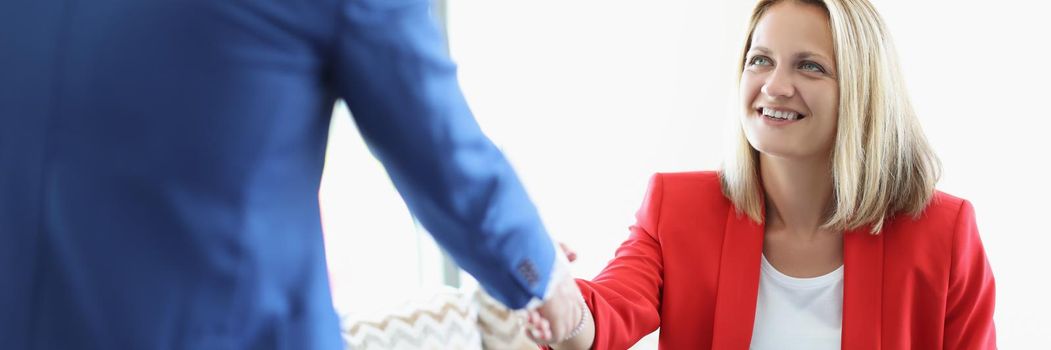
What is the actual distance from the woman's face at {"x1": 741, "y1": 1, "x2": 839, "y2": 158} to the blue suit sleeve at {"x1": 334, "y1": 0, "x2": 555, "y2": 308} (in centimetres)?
100

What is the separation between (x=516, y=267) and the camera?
929mm

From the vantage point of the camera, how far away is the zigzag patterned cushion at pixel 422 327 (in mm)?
2676

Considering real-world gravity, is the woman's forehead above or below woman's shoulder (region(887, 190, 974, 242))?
above

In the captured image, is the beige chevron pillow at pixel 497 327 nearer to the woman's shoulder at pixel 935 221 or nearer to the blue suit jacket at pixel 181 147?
the woman's shoulder at pixel 935 221

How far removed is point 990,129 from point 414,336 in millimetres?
1680

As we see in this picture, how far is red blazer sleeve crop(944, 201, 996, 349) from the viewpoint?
1813 mm

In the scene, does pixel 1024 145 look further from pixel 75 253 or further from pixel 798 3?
pixel 75 253

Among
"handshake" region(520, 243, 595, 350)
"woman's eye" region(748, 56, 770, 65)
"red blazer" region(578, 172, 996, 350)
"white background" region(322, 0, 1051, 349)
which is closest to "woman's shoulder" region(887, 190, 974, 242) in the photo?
"red blazer" region(578, 172, 996, 350)

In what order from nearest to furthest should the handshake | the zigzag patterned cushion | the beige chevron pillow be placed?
the handshake, the zigzag patterned cushion, the beige chevron pillow

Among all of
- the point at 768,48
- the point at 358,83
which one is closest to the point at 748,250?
the point at 768,48

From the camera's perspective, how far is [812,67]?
6.11 feet

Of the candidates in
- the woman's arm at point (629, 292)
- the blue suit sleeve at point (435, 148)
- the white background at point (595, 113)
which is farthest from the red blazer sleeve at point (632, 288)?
the white background at point (595, 113)

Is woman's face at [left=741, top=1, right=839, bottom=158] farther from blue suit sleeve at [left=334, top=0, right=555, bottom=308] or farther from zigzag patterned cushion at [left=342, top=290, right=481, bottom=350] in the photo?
zigzag patterned cushion at [left=342, top=290, right=481, bottom=350]

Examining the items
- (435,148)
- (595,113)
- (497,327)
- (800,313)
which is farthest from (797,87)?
(595,113)
